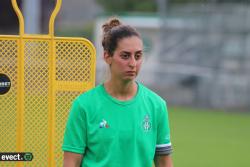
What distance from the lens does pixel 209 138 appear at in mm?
16875

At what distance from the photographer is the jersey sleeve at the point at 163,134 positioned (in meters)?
4.97

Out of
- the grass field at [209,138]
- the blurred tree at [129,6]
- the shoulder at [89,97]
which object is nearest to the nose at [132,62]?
the shoulder at [89,97]

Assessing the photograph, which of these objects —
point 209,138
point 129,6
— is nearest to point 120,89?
point 209,138

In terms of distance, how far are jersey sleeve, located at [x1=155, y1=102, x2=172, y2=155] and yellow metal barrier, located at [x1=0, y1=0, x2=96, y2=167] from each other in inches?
73.2

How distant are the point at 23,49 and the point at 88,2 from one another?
49.1m

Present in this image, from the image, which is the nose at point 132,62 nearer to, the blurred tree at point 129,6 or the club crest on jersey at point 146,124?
the club crest on jersey at point 146,124

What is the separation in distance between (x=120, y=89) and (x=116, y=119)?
18 cm

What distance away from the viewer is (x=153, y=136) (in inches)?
194

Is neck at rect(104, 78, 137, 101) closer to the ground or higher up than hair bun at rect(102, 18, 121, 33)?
closer to the ground

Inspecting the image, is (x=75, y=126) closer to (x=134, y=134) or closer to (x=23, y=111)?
(x=134, y=134)

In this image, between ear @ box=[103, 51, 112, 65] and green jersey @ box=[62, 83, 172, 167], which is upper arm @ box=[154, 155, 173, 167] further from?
ear @ box=[103, 51, 112, 65]

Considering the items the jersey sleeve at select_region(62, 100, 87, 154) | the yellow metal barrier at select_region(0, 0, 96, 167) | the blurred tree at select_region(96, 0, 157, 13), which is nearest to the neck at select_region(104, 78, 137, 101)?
the jersey sleeve at select_region(62, 100, 87, 154)

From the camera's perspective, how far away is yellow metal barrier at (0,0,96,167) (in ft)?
21.9

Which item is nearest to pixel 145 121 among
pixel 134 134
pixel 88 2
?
pixel 134 134
